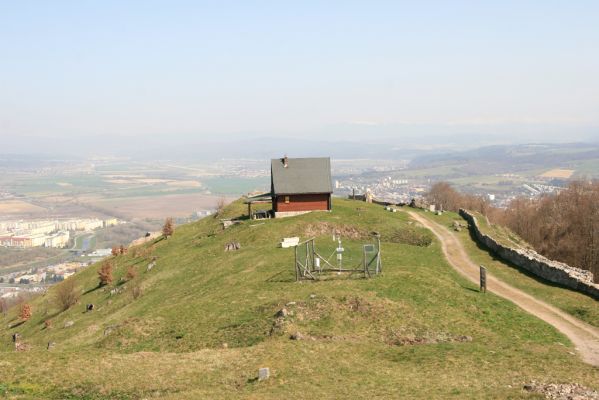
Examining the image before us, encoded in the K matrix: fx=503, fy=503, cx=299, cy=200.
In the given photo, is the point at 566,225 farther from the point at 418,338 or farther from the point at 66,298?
the point at 66,298

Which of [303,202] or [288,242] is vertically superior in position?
[303,202]

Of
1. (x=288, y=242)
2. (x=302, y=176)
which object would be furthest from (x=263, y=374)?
(x=302, y=176)

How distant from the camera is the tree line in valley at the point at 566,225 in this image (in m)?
69.3

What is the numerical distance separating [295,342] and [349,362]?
12.2ft

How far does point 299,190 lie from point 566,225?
1620 inches

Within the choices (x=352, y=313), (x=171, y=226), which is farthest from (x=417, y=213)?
(x=352, y=313)

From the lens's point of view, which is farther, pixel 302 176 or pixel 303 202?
pixel 302 176

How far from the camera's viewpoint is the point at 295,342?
27312 mm

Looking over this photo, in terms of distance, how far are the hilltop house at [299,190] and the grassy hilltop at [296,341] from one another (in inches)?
645

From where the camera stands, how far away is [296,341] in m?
27.5

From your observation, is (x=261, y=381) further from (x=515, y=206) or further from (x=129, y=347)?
(x=515, y=206)

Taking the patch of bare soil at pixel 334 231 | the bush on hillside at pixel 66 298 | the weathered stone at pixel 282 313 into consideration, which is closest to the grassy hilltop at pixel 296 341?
the weathered stone at pixel 282 313

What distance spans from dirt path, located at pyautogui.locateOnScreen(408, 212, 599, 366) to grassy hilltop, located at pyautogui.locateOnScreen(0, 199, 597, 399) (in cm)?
89

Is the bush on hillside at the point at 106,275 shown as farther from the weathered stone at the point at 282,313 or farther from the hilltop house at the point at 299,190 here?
the weathered stone at the point at 282,313
